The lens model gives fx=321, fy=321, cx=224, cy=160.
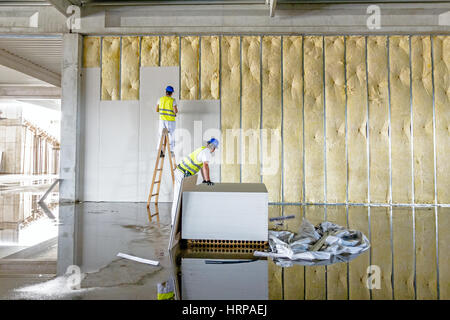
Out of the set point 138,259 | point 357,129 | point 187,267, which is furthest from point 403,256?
point 357,129

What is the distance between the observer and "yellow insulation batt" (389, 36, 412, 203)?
725 centimetres

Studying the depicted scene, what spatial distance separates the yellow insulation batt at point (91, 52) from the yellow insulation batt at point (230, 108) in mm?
2986

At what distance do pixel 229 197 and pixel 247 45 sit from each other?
5008 millimetres

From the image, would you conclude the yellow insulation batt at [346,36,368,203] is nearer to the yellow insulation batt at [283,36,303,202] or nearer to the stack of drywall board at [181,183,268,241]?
the yellow insulation batt at [283,36,303,202]

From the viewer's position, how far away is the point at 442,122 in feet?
23.7

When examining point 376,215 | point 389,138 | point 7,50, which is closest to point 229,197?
point 376,215

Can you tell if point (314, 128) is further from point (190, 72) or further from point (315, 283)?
point (315, 283)

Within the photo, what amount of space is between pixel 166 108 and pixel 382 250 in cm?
493

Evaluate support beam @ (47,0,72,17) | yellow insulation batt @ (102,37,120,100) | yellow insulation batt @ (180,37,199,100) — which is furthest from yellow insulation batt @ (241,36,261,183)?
support beam @ (47,0,72,17)

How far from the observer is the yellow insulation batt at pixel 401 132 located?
7246mm

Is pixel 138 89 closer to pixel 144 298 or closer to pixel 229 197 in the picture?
pixel 229 197

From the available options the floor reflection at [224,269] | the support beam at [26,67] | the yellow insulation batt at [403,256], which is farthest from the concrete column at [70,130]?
the yellow insulation batt at [403,256]

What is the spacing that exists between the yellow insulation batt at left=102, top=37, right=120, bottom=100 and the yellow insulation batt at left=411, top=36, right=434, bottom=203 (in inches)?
270

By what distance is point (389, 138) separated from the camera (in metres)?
7.27
